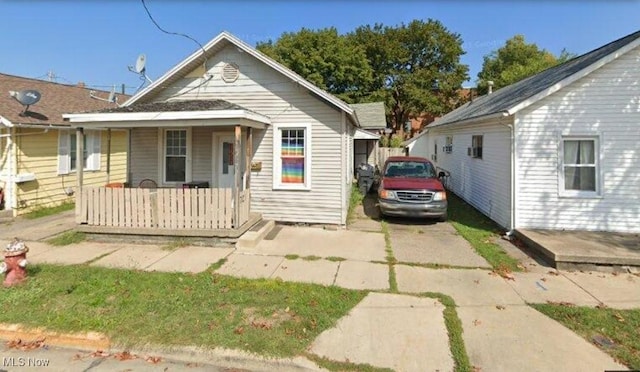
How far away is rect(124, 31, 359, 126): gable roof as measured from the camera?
9086 mm

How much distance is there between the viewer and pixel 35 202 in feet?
37.2

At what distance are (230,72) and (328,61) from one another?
26.3m

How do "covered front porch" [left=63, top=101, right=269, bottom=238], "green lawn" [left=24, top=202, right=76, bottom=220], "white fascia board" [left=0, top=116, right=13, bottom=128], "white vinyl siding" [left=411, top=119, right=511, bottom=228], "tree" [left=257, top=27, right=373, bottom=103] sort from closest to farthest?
"covered front porch" [left=63, top=101, right=269, bottom=238] → "white vinyl siding" [left=411, top=119, right=511, bottom=228] → "white fascia board" [left=0, top=116, right=13, bottom=128] → "green lawn" [left=24, top=202, right=76, bottom=220] → "tree" [left=257, top=27, right=373, bottom=103]

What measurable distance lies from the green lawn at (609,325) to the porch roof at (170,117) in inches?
265

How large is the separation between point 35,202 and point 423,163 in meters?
12.9

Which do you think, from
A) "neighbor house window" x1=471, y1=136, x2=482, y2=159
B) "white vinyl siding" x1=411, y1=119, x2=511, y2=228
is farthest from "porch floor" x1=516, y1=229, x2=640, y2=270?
"neighbor house window" x1=471, y1=136, x2=482, y2=159

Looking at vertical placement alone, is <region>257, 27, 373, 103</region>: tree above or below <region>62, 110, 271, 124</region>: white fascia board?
above

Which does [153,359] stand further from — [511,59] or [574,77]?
[511,59]

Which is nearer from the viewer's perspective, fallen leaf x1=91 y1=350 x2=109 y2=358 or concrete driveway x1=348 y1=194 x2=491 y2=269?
fallen leaf x1=91 y1=350 x2=109 y2=358

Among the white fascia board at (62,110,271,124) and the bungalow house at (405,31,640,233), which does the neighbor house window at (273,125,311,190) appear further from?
the bungalow house at (405,31,640,233)

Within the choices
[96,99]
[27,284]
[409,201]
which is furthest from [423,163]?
[96,99]

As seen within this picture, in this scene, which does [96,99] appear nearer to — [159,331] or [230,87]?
[230,87]

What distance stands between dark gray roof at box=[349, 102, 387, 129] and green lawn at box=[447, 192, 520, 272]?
7695 millimetres

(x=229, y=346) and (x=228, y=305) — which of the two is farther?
(x=228, y=305)
